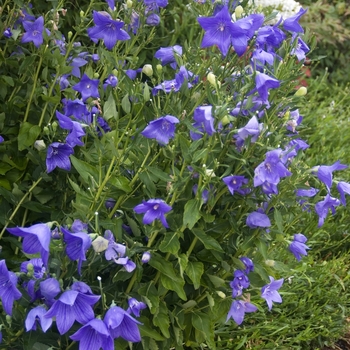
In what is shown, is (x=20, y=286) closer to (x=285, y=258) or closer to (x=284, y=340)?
(x=284, y=340)

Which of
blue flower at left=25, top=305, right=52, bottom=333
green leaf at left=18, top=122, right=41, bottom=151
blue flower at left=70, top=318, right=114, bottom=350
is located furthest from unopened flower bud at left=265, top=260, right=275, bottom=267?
green leaf at left=18, top=122, right=41, bottom=151

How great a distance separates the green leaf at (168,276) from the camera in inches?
76.8

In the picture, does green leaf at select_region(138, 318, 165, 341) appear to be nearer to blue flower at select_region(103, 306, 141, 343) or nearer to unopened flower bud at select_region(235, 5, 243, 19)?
blue flower at select_region(103, 306, 141, 343)

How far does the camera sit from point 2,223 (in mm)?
2486

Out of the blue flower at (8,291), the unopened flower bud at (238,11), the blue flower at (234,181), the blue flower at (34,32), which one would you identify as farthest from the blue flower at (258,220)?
the blue flower at (34,32)

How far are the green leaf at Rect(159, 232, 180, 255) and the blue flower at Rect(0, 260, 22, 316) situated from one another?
0.48 metres

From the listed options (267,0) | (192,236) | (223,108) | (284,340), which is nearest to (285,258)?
(284,340)

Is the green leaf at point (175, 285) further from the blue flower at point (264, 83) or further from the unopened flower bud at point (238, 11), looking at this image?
the unopened flower bud at point (238, 11)

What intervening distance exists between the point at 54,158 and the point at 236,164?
0.78 meters

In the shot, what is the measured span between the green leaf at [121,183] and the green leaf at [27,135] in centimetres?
71

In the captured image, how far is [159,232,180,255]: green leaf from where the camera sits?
6.14ft

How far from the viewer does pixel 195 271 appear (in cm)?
200

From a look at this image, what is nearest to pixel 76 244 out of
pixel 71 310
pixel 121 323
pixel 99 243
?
pixel 99 243

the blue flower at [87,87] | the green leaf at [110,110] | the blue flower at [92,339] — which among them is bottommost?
the blue flower at [92,339]
